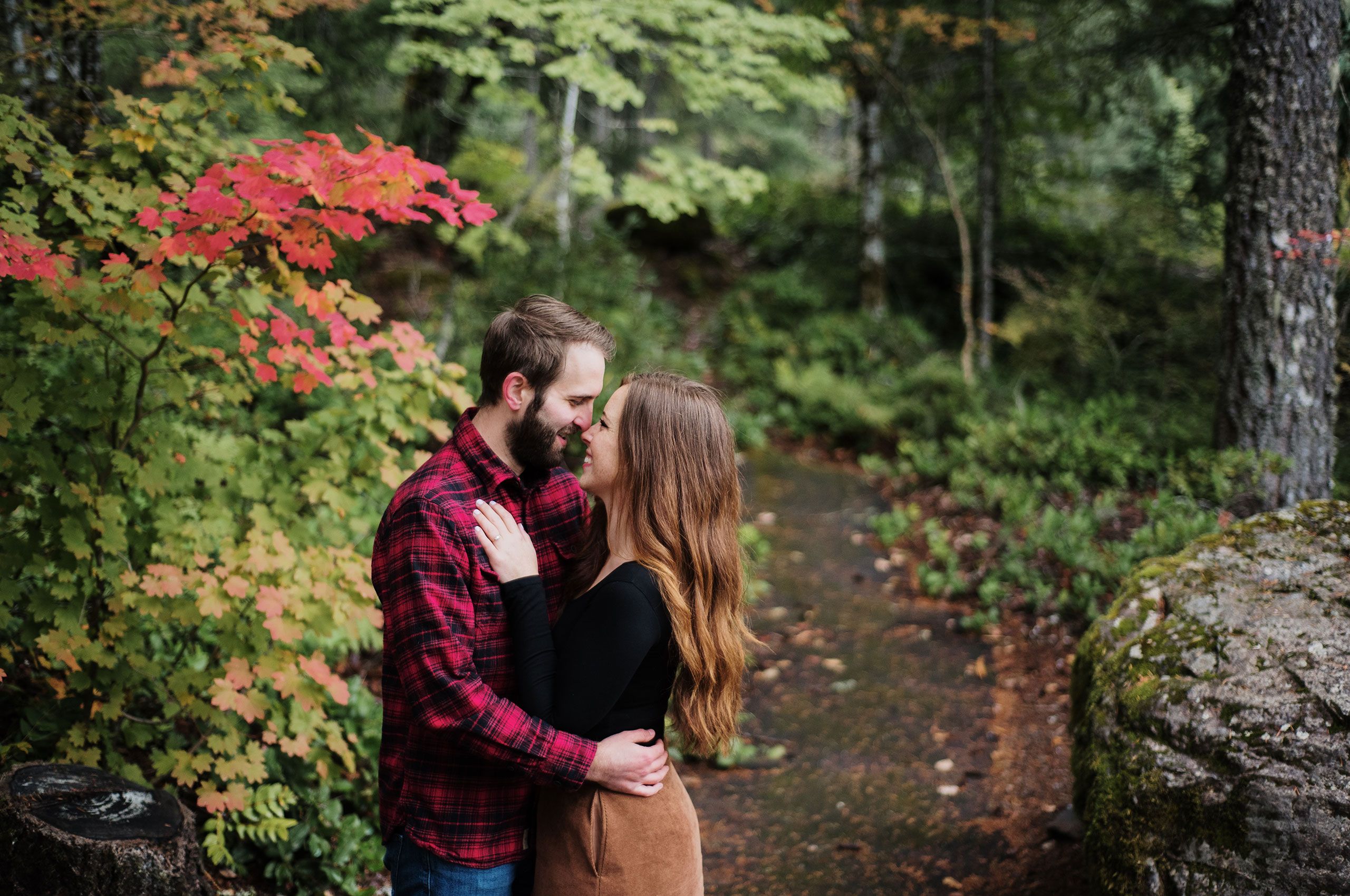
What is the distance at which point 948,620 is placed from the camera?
21.5ft

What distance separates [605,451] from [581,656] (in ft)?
1.67

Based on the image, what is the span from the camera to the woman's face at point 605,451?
2199mm

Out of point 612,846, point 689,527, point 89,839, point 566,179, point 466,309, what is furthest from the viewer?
point 566,179

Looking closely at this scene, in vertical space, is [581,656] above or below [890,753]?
above

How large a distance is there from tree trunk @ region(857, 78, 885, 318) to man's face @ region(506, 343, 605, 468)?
1121 centimetres

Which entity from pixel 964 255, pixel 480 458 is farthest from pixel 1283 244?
pixel 964 255

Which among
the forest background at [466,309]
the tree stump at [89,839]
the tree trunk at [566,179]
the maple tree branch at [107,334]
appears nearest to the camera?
the tree stump at [89,839]

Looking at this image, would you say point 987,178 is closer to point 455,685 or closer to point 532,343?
point 532,343

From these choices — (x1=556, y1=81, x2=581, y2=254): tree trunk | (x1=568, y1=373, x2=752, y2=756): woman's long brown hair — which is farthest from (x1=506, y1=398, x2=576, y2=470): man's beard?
(x1=556, y1=81, x2=581, y2=254): tree trunk

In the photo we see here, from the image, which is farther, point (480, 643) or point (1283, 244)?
point (1283, 244)

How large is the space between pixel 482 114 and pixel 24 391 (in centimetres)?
1039

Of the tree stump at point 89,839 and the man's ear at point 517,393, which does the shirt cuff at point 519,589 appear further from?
the tree stump at point 89,839

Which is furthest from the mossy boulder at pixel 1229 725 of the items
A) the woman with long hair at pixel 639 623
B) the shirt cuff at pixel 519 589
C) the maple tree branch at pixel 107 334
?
the maple tree branch at pixel 107 334

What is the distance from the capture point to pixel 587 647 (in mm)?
2035
